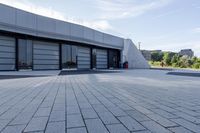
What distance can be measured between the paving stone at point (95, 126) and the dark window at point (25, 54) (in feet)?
63.2

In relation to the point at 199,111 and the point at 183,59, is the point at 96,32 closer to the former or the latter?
the point at 199,111

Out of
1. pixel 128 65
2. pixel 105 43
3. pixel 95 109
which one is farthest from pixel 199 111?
pixel 128 65

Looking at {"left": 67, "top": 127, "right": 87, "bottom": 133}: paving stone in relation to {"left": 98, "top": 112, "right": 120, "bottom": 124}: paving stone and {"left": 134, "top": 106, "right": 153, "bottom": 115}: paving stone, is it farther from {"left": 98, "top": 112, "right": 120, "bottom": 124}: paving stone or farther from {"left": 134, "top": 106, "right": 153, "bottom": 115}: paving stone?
{"left": 134, "top": 106, "right": 153, "bottom": 115}: paving stone

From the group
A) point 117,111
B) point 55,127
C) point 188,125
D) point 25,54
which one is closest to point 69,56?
point 25,54

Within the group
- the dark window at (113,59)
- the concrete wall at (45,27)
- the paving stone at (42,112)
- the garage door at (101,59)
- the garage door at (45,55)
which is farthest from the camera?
the dark window at (113,59)

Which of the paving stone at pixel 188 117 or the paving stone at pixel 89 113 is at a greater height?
the paving stone at pixel 89 113

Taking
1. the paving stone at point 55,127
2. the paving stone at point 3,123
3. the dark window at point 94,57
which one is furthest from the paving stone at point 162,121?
the dark window at point 94,57

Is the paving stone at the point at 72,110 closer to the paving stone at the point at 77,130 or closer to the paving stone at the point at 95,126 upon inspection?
the paving stone at the point at 95,126

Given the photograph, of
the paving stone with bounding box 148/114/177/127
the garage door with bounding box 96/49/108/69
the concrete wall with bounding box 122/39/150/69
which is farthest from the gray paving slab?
the concrete wall with bounding box 122/39/150/69

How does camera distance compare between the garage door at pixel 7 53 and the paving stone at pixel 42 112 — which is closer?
the paving stone at pixel 42 112

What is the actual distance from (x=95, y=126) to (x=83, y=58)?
26.1 meters

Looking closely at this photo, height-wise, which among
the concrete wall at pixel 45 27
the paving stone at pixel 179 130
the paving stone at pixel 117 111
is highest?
the concrete wall at pixel 45 27

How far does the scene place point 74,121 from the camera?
3.72m

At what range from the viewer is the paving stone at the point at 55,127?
3203 mm
